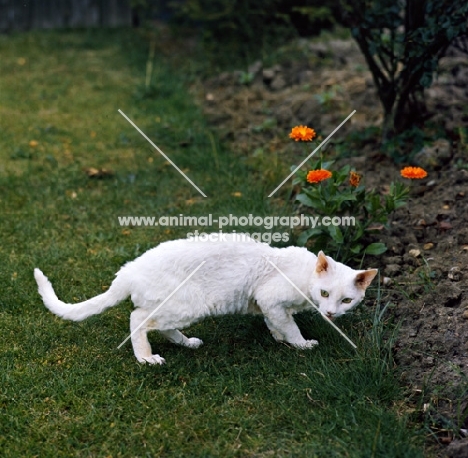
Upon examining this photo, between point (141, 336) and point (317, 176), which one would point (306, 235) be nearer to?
point (317, 176)

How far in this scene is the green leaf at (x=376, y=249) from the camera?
3.90 metres

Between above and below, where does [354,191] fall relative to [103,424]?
above

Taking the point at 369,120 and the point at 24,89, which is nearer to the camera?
the point at 369,120

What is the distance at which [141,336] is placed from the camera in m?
3.32

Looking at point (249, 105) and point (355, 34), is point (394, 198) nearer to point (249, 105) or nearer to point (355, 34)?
point (355, 34)

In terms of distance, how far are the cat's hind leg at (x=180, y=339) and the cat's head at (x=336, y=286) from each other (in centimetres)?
68

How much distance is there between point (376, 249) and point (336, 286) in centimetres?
81

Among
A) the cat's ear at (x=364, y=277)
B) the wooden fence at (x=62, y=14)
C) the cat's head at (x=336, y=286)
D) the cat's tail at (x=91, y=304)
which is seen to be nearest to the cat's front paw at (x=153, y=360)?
the cat's tail at (x=91, y=304)

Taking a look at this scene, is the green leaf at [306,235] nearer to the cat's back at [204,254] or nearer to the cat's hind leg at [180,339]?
the cat's back at [204,254]

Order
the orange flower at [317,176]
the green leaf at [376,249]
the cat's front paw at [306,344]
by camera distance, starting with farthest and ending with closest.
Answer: the green leaf at [376,249], the orange flower at [317,176], the cat's front paw at [306,344]

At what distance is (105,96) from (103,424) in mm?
5199

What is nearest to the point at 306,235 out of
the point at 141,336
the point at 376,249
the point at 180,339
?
the point at 376,249

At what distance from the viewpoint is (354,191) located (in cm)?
390

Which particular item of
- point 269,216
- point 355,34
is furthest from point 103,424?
point 355,34
